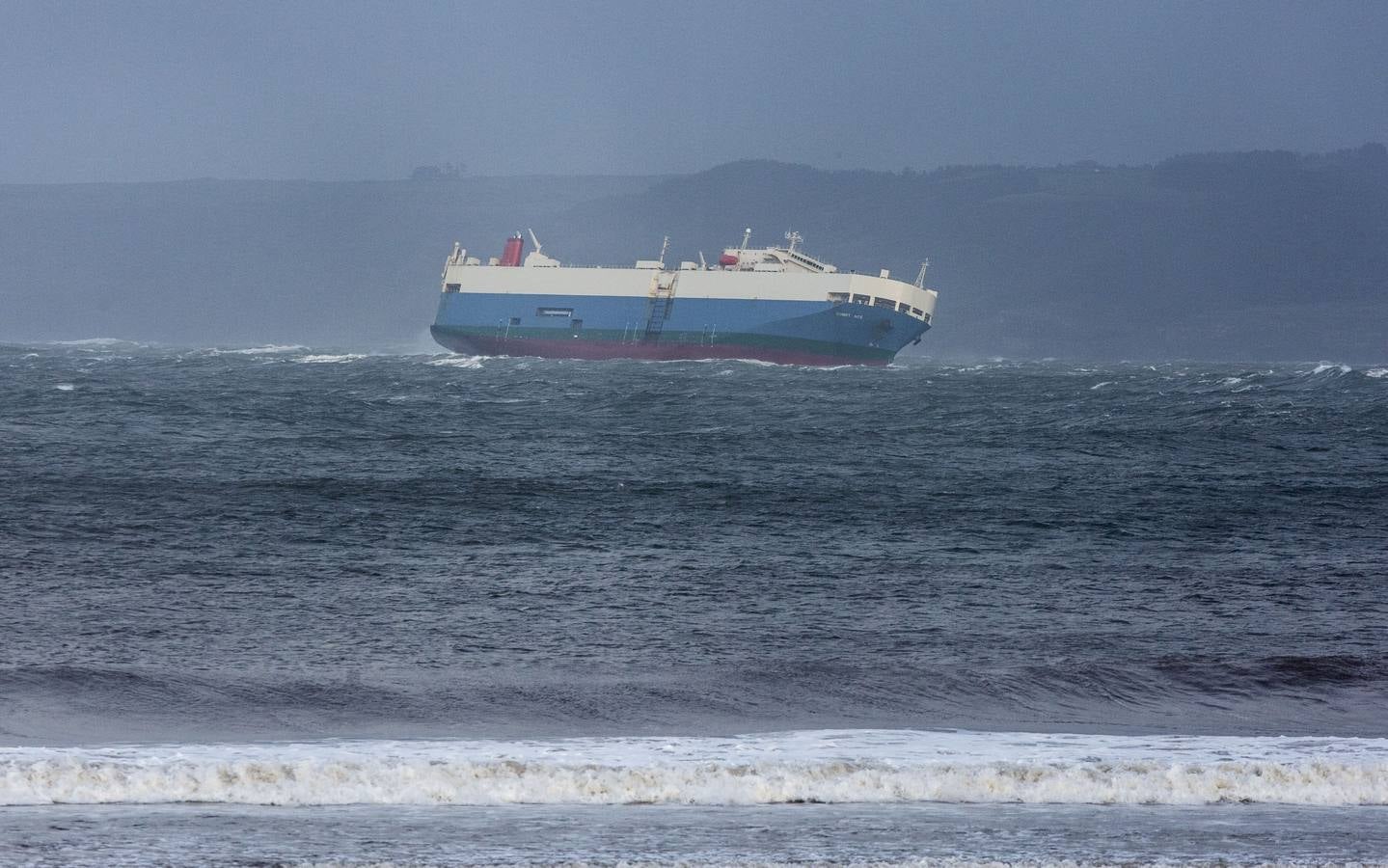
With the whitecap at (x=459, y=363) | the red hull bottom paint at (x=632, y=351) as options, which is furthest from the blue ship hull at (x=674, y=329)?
the whitecap at (x=459, y=363)

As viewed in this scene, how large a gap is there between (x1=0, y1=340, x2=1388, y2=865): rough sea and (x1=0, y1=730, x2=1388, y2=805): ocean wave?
23 mm

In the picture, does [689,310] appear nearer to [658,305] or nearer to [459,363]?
[658,305]

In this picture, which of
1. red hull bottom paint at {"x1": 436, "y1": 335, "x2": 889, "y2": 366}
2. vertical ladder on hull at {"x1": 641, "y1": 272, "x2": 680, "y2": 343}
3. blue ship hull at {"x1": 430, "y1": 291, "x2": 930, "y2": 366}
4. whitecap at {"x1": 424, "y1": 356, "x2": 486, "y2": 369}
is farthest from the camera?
vertical ladder on hull at {"x1": 641, "y1": 272, "x2": 680, "y2": 343}

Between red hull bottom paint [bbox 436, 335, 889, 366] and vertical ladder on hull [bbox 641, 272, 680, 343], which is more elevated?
vertical ladder on hull [bbox 641, 272, 680, 343]

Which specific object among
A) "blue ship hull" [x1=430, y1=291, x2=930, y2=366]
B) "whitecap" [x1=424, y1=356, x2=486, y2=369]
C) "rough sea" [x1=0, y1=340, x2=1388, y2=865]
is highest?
"blue ship hull" [x1=430, y1=291, x2=930, y2=366]

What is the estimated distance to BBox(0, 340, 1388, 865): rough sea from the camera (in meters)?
6.00

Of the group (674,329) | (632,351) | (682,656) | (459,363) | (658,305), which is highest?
(658,305)

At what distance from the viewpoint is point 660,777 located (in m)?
6.78

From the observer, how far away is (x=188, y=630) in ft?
38.3

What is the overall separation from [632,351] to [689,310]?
5171 millimetres

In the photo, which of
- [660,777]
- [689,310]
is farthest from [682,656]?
[689,310]

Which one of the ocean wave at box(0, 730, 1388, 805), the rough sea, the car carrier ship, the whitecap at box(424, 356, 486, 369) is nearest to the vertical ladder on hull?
the car carrier ship

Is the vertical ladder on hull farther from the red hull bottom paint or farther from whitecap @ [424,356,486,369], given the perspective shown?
whitecap @ [424,356,486,369]

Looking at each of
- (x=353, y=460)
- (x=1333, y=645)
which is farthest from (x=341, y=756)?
(x=353, y=460)
